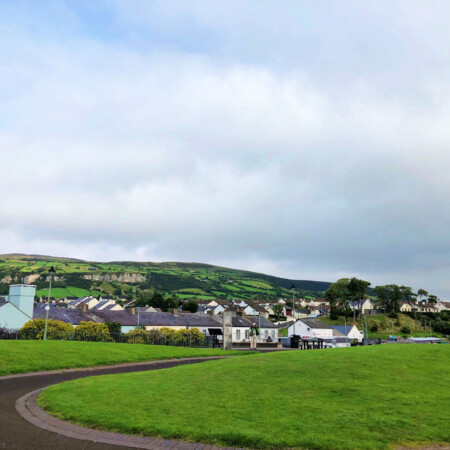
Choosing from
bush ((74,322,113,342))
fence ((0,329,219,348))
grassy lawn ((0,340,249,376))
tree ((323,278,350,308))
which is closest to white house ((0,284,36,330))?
bush ((74,322,113,342))

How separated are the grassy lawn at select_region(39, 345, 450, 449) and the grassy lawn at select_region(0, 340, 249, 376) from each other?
6761mm

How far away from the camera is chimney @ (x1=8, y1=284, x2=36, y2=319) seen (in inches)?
2242

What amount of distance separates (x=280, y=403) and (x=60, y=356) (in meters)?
17.3

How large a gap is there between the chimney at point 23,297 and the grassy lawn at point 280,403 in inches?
1810

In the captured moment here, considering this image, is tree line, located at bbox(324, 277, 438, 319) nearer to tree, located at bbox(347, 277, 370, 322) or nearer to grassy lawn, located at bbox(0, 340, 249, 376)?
tree, located at bbox(347, 277, 370, 322)

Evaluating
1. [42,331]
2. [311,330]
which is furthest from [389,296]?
[42,331]

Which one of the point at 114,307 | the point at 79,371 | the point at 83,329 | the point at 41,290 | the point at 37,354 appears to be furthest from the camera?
the point at 41,290

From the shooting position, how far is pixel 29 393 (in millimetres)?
15172

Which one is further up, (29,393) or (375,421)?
(375,421)

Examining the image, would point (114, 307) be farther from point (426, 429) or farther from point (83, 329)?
point (426, 429)

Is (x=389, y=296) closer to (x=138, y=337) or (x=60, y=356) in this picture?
(x=138, y=337)

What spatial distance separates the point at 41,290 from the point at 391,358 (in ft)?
608

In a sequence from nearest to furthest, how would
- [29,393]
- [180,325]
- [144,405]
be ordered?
[144,405]
[29,393]
[180,325]

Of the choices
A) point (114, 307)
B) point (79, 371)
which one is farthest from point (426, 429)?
point (114, 307)
